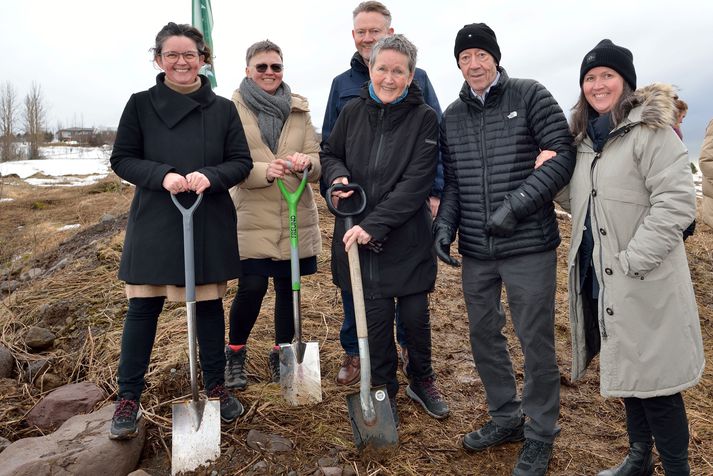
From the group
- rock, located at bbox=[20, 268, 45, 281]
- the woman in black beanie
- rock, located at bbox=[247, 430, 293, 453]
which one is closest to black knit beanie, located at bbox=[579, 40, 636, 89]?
the woman in black beanie

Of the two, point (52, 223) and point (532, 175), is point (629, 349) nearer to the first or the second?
point (532, 175)

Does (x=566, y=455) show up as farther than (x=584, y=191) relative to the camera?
Yes

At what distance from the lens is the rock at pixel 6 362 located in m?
3.95

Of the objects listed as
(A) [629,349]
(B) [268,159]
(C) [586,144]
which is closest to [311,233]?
(B) [268,159]

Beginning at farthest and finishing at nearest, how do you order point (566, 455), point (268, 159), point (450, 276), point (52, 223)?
point (52, 223)
point (450, 276)
point (268, 159)
point (566, 455)

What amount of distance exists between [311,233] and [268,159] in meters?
0.52

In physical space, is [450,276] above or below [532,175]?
below

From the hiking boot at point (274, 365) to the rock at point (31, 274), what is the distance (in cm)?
424

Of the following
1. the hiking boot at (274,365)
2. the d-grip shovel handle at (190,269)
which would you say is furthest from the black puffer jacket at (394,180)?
the hiking boot at (274,365)

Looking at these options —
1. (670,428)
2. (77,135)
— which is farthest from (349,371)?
(77,135)

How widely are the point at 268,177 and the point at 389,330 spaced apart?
111 cm

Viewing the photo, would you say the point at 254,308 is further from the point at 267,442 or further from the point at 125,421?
the point at 125,421

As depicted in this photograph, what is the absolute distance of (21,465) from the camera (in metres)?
2.66

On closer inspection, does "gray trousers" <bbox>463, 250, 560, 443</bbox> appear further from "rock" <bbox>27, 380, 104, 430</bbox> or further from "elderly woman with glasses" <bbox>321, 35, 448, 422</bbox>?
"rock" <bbox>27, 380, 104, 430</bbox>
